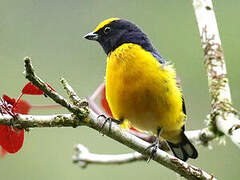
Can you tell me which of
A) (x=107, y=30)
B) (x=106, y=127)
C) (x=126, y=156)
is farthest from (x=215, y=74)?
(x=106, y=127)

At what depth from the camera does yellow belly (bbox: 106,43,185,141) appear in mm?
3289

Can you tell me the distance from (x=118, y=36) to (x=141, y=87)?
855 millimetres

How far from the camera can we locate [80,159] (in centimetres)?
402

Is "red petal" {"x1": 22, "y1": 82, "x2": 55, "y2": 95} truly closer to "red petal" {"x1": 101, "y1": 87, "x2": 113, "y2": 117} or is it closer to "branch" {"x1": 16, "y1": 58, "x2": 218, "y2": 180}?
"branch" {"x1": 16, "y1": 58, "x2": 218, "y2": 180}

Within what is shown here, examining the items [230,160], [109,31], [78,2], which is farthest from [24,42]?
[230,160]

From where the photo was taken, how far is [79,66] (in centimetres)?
675

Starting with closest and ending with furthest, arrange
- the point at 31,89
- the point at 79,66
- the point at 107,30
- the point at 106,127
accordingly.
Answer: the point at 31,89, the point at 106,127, the point at 107,30, the point at 79,66

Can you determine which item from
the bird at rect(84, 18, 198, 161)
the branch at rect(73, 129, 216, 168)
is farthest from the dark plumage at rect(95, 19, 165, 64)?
the branch at rect(73, 129, 216, 168)

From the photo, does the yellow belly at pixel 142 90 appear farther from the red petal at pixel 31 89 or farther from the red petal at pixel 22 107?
the red petal at pixel 31 89

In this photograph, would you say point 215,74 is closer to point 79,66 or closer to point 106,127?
point 106,127

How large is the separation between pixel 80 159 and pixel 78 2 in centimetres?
436

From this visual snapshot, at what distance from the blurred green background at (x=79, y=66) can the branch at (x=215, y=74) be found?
8.22 feet

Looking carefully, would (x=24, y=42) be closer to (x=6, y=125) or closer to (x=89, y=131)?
(x=89, y=131)

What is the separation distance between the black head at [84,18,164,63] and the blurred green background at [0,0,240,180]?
2.05m
